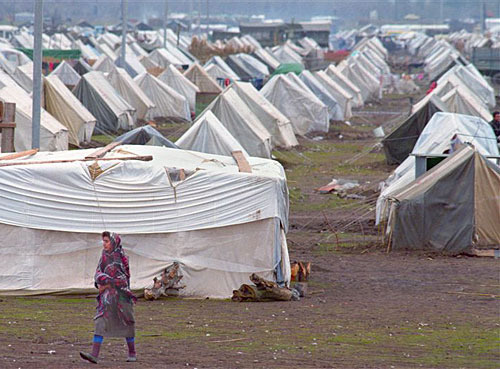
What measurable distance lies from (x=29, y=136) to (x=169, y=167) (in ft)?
50.3

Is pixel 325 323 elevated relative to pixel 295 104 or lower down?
lower down

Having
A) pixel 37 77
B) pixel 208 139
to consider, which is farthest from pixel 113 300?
pixel 208 139

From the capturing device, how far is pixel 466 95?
40.0 meters

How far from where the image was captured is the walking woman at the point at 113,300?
10.5 metres

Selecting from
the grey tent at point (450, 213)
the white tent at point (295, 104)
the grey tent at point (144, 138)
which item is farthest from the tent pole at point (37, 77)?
the white tent at point (295, 104)

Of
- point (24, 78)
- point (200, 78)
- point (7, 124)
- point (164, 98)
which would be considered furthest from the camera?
point (200, 78)

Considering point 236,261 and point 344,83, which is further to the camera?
point 344,83

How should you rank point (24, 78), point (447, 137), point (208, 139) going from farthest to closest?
point (24, 78), point (208, 139), point (447, 137)

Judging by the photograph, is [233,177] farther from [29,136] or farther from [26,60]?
[26,60]

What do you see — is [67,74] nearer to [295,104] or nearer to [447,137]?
[295,104]

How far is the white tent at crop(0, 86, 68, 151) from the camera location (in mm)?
29938

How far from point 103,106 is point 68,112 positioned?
5.23 meters

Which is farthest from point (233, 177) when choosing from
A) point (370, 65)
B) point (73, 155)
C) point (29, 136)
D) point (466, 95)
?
point (370, 65)

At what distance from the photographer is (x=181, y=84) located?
50688 millimetres
